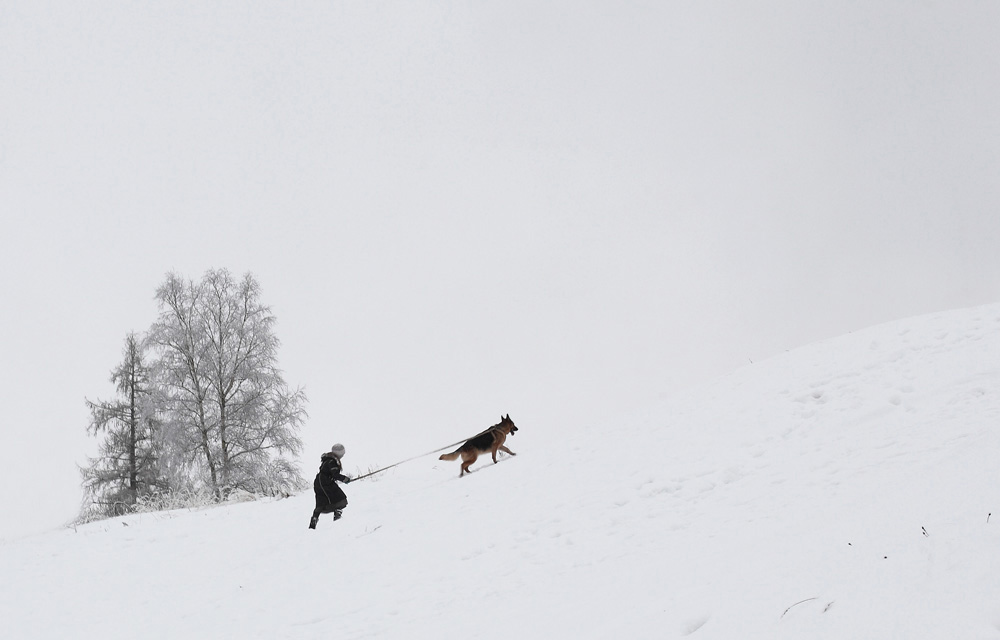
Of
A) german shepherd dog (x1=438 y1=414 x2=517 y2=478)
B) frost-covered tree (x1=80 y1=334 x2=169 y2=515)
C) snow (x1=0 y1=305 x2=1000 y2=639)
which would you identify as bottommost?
snow (x1=0 y1=305 x2=1000 y2=639)

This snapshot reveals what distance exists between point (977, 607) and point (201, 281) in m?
25.1

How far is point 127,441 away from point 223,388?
4.23 meters

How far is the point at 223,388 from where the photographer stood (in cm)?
2225

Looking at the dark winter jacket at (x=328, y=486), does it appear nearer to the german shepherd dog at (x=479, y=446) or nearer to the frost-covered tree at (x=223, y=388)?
the german shepherd dog at (x=479, y=446)

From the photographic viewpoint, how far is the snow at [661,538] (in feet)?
12.9

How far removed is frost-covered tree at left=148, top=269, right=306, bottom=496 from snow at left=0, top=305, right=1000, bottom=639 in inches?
307

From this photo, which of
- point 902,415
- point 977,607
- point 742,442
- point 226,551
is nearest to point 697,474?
point 742,442

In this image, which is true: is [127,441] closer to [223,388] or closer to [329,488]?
[223,388]

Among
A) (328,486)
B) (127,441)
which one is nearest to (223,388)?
(127,441)

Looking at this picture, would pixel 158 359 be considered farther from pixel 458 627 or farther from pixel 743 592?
pixel 743 592

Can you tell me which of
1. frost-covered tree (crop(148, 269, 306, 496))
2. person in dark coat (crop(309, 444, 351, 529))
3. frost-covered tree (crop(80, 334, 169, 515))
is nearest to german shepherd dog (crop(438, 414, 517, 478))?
person in dark coat (crop(309, 444, 351, 529))

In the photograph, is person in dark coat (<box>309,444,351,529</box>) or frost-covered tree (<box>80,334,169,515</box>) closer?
person in dark coat (<box>309,444,351,529</box>)

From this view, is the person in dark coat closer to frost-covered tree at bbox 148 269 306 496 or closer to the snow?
the snow

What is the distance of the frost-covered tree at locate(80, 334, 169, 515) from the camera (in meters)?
21.4
